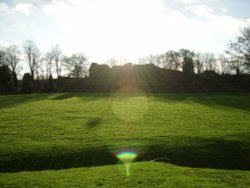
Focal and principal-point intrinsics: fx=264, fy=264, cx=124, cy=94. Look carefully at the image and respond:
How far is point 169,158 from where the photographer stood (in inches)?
743

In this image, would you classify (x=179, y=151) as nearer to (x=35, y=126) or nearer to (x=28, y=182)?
(x=28, y=182)

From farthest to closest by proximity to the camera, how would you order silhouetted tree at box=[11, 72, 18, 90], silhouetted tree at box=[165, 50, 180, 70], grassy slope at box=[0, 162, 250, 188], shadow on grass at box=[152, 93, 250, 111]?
silhouetted tree at box=[165, 50, 180, 70]
silhouetted tree at box=[11, 72, 18, 90]
shadow on grass at box=[152, 93, 250, 111]
grassy slope at box=[0, 162, 250, 188]

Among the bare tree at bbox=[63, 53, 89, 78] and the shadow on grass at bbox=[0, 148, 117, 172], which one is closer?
the shadow on grass at bbox=[0, 148, 117, 172]

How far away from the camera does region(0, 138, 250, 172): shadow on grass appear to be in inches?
688

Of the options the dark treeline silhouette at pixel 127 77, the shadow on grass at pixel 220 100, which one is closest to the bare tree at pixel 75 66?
the dark treeline silhouette at pixel 127 77

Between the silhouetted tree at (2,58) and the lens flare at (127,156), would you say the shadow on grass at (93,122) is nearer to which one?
the lens flare at (127,156)

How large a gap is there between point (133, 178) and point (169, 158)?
19.7 ft

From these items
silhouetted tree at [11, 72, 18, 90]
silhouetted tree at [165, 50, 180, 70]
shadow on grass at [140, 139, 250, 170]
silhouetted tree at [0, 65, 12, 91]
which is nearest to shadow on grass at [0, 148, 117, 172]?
shadow on grass at [140, 139, 250, 170]

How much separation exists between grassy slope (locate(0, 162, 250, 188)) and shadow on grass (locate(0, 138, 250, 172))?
229 cm

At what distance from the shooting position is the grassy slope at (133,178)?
12.8 metres

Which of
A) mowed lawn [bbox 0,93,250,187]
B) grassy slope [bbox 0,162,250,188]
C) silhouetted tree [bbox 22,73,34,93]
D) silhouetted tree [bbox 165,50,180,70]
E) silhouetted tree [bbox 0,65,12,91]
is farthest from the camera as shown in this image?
silhouetted tree [bbox 165,50,180,70]

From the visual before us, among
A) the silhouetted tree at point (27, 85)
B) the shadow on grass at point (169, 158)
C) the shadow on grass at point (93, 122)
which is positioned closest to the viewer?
the shadow on grass at point (169, 158)

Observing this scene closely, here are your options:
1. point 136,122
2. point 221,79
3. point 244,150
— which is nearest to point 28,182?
point 244,150

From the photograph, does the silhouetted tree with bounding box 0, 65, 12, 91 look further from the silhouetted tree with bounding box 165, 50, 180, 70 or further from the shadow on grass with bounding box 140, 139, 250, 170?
the shadow on grass with bounding box 140, 139, 250, 170
